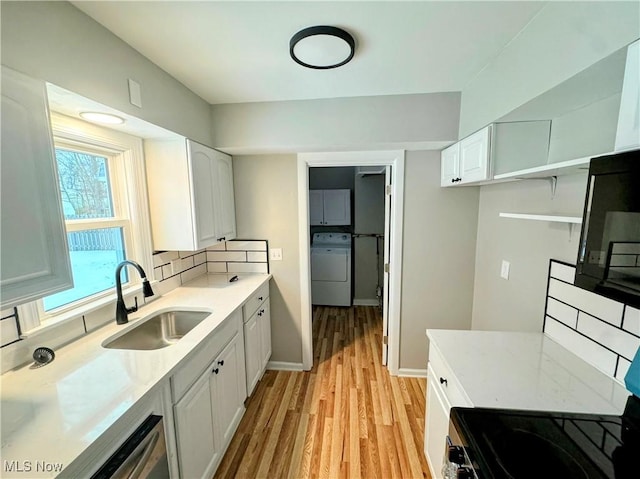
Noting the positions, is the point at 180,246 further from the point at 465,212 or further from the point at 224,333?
the point at 465,212

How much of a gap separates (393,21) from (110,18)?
4.00ft

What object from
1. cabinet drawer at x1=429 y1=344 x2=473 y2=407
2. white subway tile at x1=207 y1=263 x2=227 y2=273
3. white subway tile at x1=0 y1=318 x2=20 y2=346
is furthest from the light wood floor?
white subway tile at x1=0 y1=318 x2=20 y2=346

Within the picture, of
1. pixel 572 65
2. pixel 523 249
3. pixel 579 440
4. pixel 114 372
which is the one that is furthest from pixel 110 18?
pixel 523 249

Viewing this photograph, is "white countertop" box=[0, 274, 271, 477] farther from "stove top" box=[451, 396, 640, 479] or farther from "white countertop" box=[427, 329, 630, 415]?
"white countertop" box=[427, 329, 630, 415]

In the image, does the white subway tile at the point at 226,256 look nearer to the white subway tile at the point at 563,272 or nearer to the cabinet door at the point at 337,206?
the cabinet door at the point at 337,206

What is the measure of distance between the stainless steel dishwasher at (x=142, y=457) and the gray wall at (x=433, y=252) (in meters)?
1.92

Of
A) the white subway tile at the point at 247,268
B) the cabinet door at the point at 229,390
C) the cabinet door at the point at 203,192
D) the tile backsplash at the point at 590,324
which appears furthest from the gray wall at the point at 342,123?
the cabinet door at the point at 229,390

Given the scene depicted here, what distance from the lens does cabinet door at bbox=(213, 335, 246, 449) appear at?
1537mm

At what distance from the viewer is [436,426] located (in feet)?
4.57

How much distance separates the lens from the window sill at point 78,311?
3.73 feet

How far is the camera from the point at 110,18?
112 centimetres

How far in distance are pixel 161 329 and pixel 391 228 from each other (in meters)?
1.90

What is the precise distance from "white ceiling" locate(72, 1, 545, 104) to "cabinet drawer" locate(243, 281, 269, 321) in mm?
1519

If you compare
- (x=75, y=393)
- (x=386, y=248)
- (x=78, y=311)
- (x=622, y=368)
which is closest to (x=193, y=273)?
(x=78, y=311)
